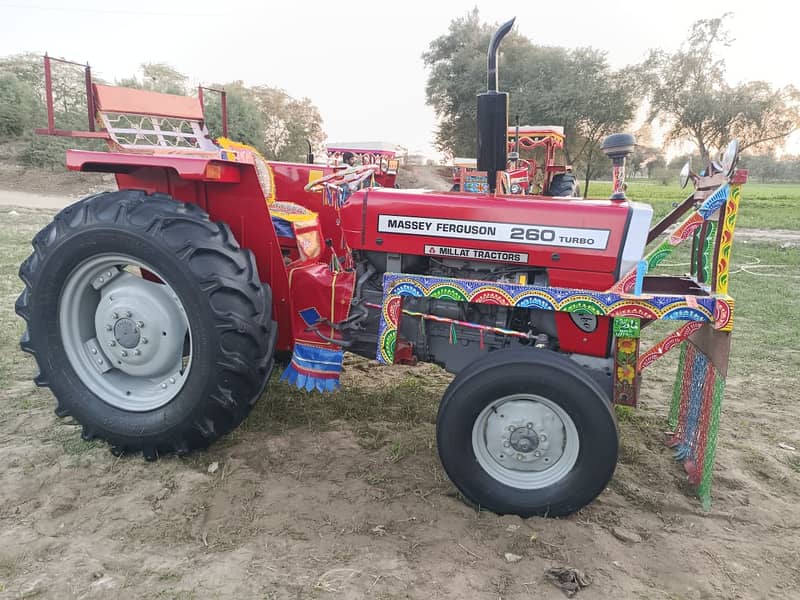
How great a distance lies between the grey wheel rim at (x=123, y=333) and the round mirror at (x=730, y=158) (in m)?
2.43

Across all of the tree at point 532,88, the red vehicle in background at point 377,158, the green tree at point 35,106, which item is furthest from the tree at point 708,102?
the green tree at point 35,106

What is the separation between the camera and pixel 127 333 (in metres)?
2.75

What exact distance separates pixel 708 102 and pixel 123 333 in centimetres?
2598

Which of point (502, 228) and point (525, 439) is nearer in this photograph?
point (525, 439)

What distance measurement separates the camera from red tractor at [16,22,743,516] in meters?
2.40

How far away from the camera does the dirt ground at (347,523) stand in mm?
2020

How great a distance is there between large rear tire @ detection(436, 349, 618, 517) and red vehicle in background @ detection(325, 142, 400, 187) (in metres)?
1.65

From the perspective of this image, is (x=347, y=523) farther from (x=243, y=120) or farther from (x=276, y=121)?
(x=276, y=121)

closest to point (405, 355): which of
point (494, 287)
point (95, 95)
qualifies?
point (494, 287)

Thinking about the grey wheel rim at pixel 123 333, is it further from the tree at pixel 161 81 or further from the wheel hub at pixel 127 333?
the tree at pixel 161 81

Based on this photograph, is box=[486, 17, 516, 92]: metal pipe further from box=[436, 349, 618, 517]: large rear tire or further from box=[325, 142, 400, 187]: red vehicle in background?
box=[325, 142, 400, 187]: red vehicle in background

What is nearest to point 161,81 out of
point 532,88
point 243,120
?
point 243,120

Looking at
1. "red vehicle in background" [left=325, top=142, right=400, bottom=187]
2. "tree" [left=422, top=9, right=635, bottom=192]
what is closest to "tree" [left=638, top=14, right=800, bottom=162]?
"tree" [left=422, top=9, right=635, bottom=192]

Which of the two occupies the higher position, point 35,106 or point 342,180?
point 35,106
